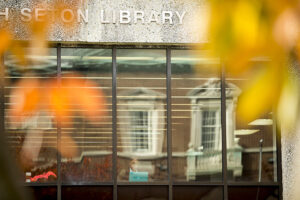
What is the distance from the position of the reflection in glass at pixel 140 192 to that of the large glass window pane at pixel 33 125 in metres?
1.15

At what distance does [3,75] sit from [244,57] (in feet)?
29.7

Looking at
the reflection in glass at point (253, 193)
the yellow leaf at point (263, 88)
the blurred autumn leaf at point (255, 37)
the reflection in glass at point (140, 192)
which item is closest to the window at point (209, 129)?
the reflection in glass at point (253, 193)

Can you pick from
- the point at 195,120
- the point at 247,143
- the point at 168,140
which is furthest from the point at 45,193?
the point at 247,143

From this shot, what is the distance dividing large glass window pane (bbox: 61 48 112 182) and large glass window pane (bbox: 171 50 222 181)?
1122mm

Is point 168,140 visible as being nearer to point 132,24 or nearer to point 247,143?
point 247,143

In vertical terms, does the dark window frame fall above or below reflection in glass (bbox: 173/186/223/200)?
above

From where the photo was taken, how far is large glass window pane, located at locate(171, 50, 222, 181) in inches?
446

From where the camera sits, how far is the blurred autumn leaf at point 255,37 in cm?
256

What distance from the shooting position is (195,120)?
11.3m

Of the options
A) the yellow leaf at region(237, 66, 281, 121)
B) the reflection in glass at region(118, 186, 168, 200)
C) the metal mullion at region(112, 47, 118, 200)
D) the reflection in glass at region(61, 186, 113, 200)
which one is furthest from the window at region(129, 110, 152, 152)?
the yellow leaf at region(237, 66, 281, 121)

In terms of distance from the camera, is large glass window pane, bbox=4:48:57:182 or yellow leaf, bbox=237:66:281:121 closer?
yellow leaf, bbox=237:66:281:121

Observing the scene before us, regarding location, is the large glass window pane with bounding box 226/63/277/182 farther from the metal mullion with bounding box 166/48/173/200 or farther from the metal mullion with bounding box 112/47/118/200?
the metal mullion with bounding box 112/47/118/200

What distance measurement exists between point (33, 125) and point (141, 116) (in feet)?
5.85

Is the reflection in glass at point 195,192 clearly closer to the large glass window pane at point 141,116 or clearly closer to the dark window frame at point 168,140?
the dark window frame at point 168,140
